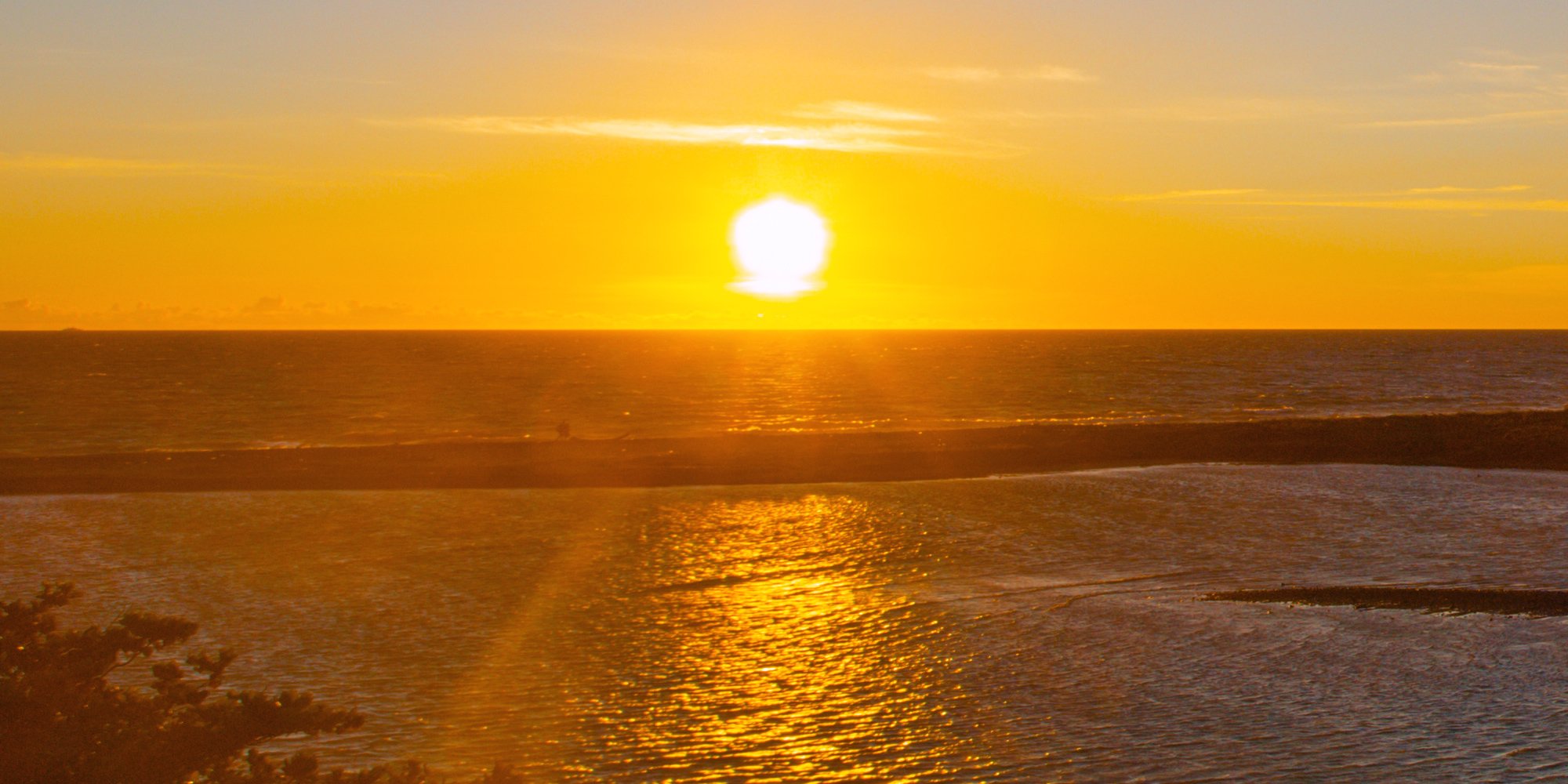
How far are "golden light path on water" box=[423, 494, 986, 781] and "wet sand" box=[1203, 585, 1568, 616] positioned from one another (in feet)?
16.3

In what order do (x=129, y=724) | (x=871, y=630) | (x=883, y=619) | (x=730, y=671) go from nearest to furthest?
(x=129, y=724), (x=730, y=671), (x=871, y=630), (x=883, y=619)

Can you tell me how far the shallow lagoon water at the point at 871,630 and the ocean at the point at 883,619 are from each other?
0.21 feet

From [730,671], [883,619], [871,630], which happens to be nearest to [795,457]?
[883,619]

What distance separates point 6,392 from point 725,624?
79.7 m

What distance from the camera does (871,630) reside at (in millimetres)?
16203

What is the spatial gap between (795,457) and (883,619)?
2263 centimetres

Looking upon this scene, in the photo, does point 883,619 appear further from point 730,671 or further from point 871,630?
point 730,671

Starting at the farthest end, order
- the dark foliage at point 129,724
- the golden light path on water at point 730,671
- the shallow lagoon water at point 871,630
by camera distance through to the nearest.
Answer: the shallow lagoon water at point 871,630
the golden light path on water at point 730,671
the dark foliage at point 129,724

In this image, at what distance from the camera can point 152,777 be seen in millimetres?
7812

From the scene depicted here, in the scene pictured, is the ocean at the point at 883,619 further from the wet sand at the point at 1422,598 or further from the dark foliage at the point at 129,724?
the dark foliage at the point at 129,724

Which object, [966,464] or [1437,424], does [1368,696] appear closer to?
[966,464]

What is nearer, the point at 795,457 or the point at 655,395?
the point at 795,457

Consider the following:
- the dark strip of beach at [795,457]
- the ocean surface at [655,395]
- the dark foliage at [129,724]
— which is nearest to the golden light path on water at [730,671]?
the dark foliage at [129,724]

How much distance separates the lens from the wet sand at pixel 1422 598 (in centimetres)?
1730
